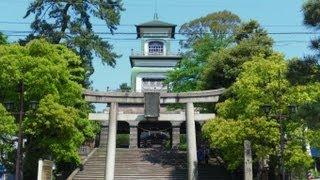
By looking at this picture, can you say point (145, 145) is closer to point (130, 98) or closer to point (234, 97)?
point (130, 98)

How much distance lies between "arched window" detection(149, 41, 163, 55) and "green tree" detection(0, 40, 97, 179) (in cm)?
2748

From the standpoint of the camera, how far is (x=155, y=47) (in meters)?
58.1

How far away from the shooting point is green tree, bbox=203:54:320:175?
84.7ft

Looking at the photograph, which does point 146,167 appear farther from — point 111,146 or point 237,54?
point 237,54

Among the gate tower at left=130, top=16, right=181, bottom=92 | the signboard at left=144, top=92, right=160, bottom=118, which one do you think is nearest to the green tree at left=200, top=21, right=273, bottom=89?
the signboard at left=144, top=92, right=160, bottom=118

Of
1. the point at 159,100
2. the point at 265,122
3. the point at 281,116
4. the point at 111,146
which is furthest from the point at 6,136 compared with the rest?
the point at 281,116

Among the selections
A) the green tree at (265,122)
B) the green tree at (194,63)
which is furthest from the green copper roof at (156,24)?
the green tree at (265,122)

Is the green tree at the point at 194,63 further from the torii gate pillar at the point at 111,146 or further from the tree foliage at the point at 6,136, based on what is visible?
the tree foliage at the point at 6,136

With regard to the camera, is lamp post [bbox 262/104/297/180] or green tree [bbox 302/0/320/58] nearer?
green tree [bbox 302/0/320/58]

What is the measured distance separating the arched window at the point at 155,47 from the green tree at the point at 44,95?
90.2 ft

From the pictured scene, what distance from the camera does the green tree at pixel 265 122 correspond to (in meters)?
25.8

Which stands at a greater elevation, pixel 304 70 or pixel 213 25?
Result: pixel 213 25

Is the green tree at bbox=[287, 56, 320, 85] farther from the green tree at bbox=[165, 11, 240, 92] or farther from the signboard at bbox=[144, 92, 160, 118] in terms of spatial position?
the green tree at bbox=[165, 11, 240, 92]

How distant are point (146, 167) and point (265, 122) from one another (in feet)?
36.3
